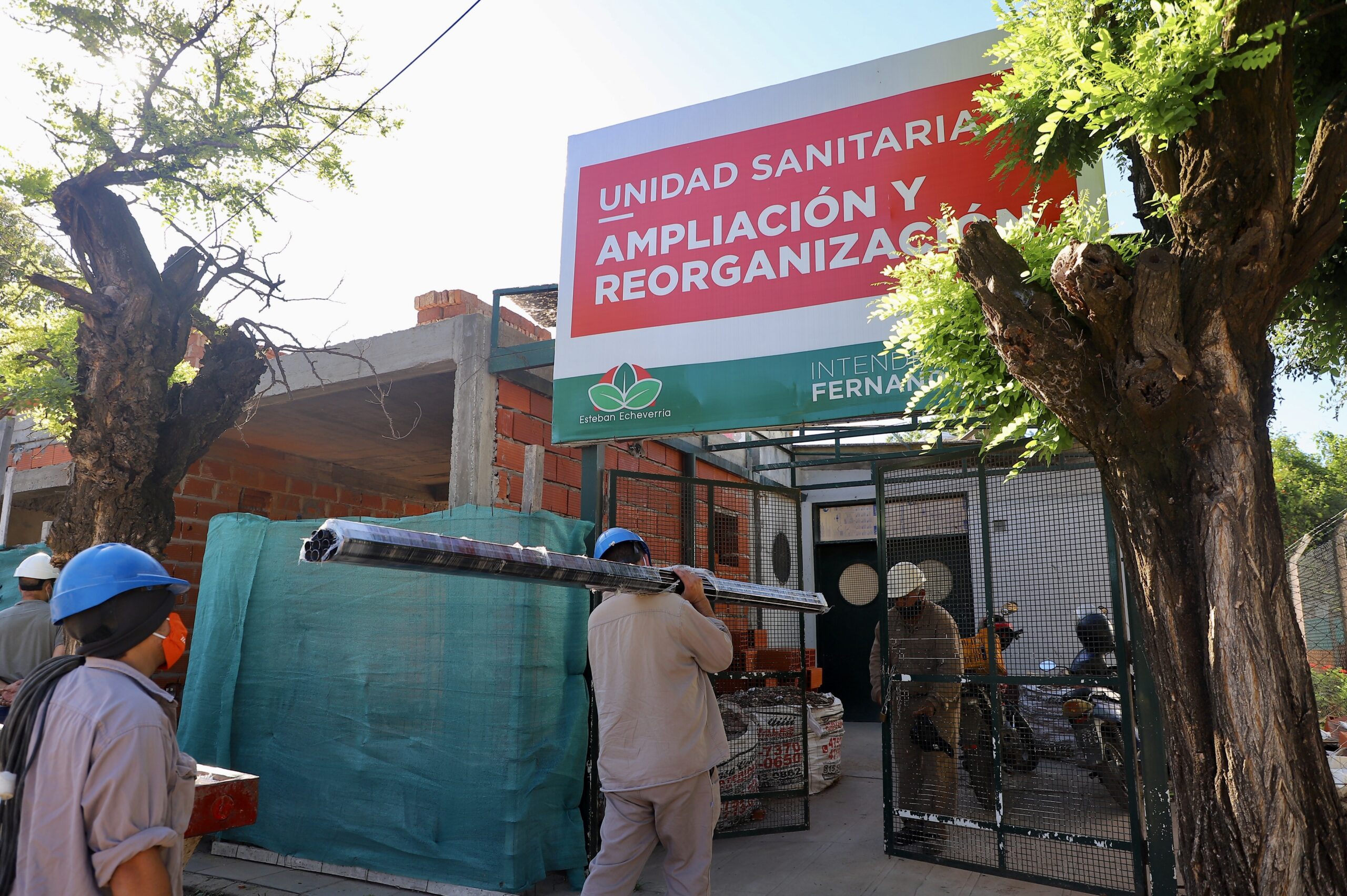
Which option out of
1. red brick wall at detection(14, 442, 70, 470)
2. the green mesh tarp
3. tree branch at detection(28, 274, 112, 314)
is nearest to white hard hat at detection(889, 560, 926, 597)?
the green mesh tarp

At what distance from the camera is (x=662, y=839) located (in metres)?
3.75

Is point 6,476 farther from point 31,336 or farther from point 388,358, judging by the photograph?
point 388,358

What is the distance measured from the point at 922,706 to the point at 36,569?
6048 millimetres

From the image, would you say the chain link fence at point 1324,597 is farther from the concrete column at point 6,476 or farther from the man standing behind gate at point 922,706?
the concrete column at point 6,476

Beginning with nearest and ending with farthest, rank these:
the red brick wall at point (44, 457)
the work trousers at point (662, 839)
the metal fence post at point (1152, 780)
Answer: the work trousers at point (662, 839)
the metal fence post at point (1152, 780)
the red brick wall at point (44, 457)

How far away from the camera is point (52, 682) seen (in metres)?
2.01

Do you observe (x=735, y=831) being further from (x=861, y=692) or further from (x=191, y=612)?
(x=861, y=692)

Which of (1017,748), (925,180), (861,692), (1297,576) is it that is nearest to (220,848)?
(1017,748)

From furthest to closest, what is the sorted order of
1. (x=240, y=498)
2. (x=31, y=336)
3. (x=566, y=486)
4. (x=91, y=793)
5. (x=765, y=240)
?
(x=240, y=498) → (x=566, y=486) → (x=31, y=336) → (x=765, y=240) → (x=91, y=793)

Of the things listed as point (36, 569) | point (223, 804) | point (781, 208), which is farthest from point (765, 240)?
point (36, 569)

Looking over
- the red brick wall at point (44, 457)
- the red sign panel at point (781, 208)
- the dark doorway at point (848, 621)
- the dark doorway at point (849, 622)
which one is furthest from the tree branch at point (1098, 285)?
the dark doorway at point (848, 621)

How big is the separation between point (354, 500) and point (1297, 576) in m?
11.5

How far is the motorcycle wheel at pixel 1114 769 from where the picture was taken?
582 cm

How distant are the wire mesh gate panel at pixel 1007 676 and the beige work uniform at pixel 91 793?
15.6 feet
